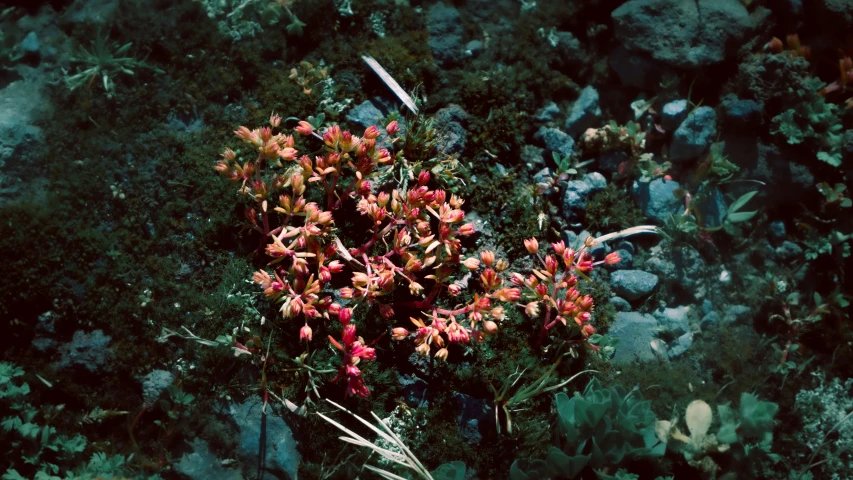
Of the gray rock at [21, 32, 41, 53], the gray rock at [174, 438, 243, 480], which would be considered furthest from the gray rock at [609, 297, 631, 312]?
the gray rock at [21, 32, 41, 53]

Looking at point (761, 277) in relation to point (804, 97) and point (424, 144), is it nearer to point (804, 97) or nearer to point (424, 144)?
point (804, 97)

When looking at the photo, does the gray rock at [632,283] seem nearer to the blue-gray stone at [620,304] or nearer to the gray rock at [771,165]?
the blue-gray stone at [620,304]

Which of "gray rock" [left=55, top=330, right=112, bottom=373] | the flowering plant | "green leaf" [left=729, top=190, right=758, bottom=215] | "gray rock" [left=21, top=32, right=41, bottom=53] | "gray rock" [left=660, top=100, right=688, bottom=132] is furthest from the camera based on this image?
"gray rock" [left=660, top=100, right=688, bottom=132]

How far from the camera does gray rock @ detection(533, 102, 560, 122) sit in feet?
16.3

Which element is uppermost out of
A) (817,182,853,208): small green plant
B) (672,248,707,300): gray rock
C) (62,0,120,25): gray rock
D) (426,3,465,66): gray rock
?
(62,0,120,25): gray rock

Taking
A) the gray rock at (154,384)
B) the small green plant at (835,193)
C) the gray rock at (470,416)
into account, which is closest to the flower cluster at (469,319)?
the gray rock at (470,416)

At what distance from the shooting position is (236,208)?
4402 millimetres

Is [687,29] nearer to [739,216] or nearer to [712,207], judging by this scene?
[712,207]

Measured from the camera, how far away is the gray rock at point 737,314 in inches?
191

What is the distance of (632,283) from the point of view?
15.4 feet

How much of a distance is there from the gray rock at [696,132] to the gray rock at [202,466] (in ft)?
14.0

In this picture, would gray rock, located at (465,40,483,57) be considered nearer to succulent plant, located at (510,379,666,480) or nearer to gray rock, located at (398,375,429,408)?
gray rock, located at (398,375,429,408)

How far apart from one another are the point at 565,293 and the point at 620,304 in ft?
2.12

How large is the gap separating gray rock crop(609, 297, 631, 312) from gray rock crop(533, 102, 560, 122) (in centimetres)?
156
